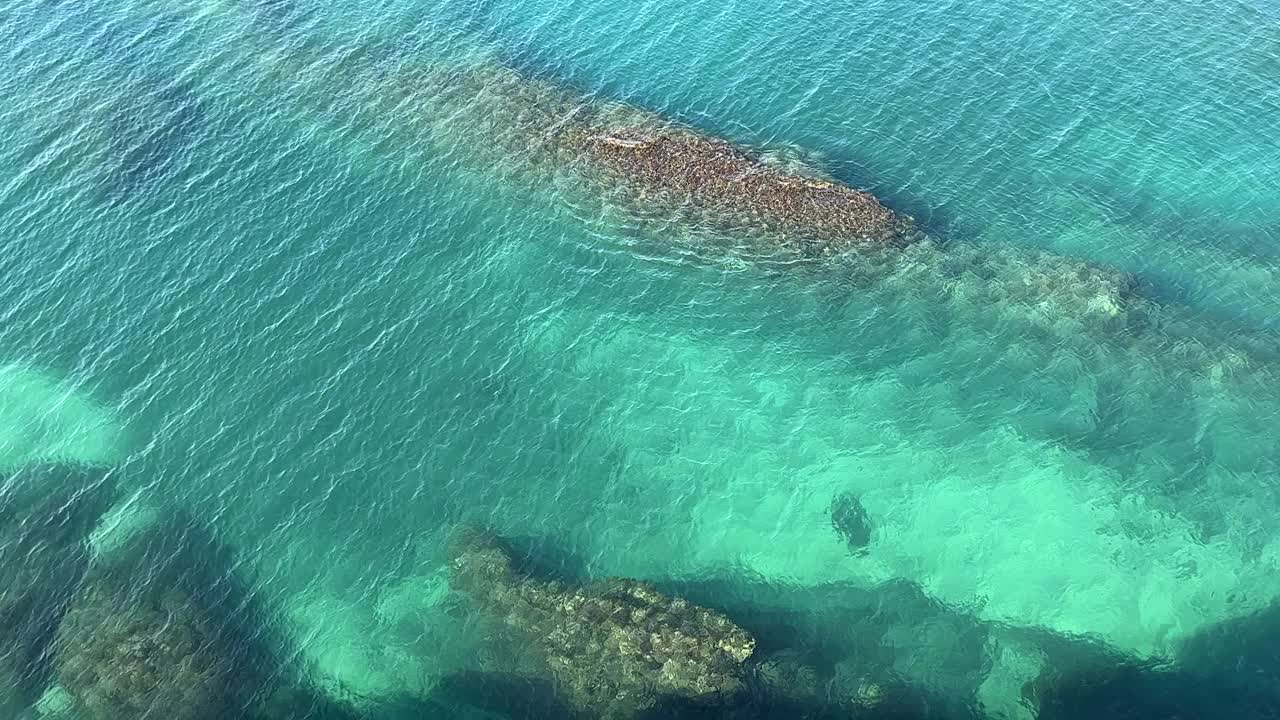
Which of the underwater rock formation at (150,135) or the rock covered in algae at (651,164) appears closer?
the rock covered in algae at (651,164)

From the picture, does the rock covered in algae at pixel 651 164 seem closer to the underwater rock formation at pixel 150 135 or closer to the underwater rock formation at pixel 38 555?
the underwater rock formation at pixel 150 135

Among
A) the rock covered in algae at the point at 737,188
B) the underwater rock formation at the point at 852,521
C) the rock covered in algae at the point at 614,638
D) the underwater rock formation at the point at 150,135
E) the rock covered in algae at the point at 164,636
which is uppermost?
the rock covered in algae at the point at 737,188

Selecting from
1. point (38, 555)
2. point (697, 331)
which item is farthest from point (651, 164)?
point (38, 555)

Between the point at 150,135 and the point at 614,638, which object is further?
the point at 150,135

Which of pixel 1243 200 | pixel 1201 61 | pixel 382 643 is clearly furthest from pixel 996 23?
pixel 382 643

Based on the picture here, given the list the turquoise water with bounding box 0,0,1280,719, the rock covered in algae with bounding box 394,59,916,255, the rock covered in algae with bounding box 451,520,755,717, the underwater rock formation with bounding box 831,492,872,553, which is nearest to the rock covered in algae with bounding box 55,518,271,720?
the turquoise water with bounding box 0,0,1280,719

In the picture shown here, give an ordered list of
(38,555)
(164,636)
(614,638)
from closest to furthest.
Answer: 1. (614,638)
2. (164,636)
3. (38,555)

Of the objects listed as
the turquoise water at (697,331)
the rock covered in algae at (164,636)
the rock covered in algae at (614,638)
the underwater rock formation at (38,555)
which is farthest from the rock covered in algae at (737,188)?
the underwater rock formation at (38,555)

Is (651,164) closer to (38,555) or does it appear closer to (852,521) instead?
(852,521)
